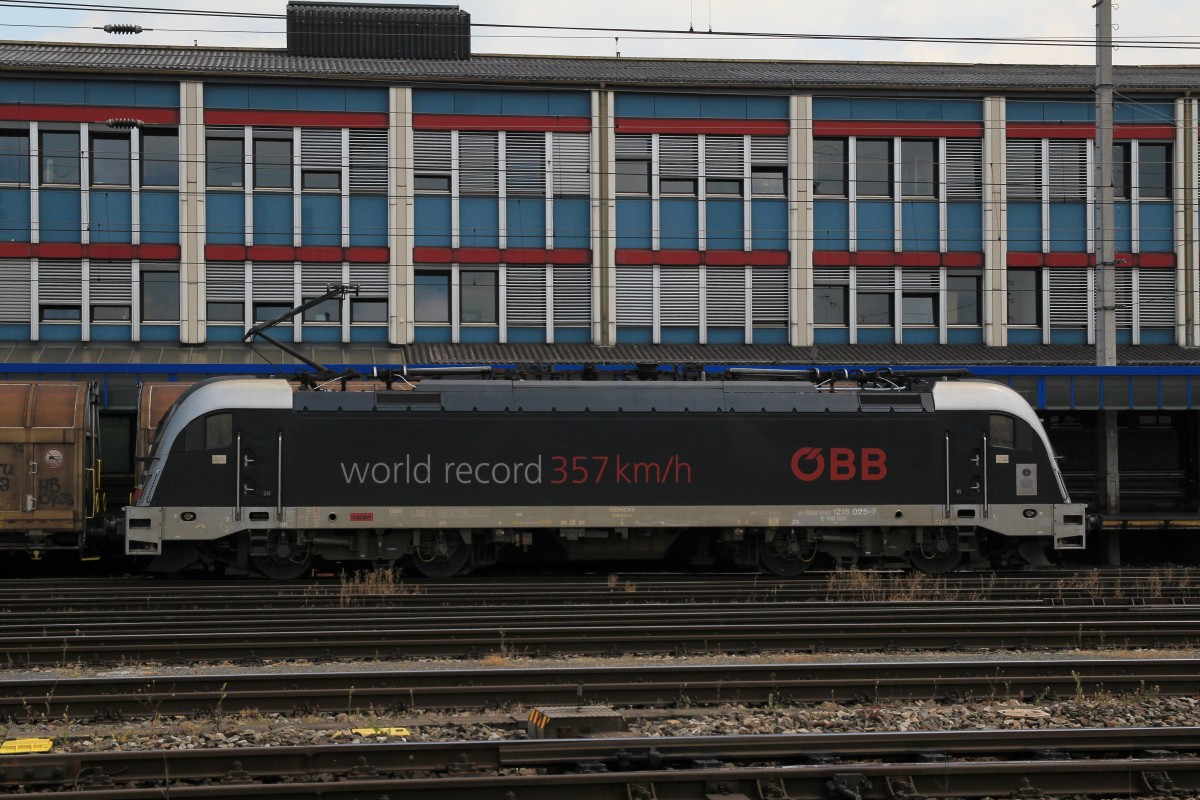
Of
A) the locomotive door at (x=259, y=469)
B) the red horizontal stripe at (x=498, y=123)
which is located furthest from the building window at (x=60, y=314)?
the locomotive door at (x=259, y=469)

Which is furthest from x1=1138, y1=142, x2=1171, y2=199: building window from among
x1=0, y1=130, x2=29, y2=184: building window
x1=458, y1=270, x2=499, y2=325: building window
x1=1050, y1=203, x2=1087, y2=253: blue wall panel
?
x1=0, y1=130, x2=29, y2=184: building window

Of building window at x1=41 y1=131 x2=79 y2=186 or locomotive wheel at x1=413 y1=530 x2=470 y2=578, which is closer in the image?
locomotive wheel at x1=413 y1=530 x2=470 y2=578

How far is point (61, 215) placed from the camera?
101ft

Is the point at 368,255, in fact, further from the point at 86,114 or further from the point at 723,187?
the point at 723,187

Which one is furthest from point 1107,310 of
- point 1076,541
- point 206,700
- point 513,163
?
point 206,700

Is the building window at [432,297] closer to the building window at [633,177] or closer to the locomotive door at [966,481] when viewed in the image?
the building window at [633,177]

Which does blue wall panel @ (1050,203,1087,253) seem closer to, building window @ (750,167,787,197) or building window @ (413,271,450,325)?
building window @ (750,167,787,197)

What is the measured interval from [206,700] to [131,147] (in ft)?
76.3

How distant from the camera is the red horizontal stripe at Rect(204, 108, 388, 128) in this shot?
3125 centimetres

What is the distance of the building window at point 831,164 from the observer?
109 ft

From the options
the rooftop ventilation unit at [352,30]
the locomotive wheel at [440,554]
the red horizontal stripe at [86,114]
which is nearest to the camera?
the locomotive wheel at [440,554]

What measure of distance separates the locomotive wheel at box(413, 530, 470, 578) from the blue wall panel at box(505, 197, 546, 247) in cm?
Result: 1212

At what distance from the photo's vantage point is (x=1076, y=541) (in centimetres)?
2234

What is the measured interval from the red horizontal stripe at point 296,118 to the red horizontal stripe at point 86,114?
3.49ft
